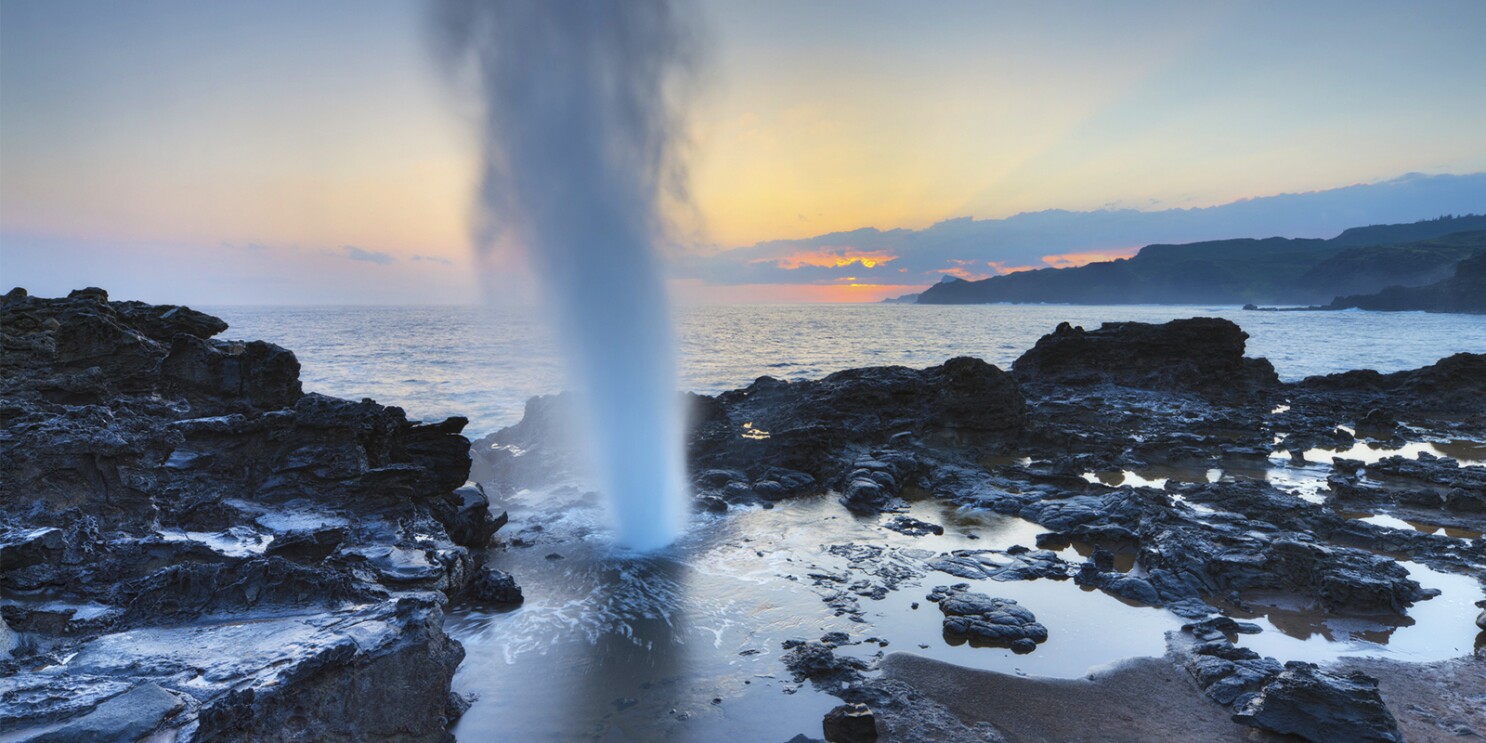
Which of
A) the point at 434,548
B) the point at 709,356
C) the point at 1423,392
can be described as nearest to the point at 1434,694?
the point at 434,548

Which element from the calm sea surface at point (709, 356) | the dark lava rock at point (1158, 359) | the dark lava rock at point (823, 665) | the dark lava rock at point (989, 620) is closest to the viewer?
the dark lava rock at point (823, 665)

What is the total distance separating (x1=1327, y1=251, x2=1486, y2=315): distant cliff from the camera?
101500 millimetres

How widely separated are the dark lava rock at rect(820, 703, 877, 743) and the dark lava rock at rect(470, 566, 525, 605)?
5749mm

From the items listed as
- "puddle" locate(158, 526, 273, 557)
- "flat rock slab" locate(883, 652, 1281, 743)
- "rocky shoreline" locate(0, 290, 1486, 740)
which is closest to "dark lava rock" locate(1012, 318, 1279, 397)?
"rocky shoreline" locate(0, 290, 1486, 740)

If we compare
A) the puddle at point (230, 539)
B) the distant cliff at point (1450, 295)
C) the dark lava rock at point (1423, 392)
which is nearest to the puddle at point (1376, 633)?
the puddle at point (230, 539)

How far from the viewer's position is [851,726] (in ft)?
23.7

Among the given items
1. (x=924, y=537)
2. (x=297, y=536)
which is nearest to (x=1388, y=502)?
(x=924, y=537)

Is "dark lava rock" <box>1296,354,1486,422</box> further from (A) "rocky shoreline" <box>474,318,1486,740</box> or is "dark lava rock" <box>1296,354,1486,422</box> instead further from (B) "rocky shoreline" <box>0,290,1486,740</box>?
(B) "rocky shoreline" <box>0,290,1486,740</box>

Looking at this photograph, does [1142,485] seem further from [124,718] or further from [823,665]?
[124,718]

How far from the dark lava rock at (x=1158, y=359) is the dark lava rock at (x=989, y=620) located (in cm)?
2426

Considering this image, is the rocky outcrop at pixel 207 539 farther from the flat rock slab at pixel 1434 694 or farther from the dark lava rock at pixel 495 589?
the flat rock slab at pixel 1434 694

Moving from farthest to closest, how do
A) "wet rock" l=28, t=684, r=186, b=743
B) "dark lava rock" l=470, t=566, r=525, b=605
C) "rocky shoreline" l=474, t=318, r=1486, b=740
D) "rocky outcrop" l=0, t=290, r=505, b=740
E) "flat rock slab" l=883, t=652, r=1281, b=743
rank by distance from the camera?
1. "dark lava rock" l=470, t=566, r=525, b=605
2. "rocky shoreline" l=474, t=318, r=1486, b=740
3. "flat rock slab" l=883, t=652, r=1281, b=743
4. "rocky outcrop" l=0, t=290, r=505, b=740
5. "wet rock" l=28, t=684, r=186, b=743

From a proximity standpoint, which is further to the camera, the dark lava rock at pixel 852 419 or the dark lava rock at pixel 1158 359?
the dark lava rock at pixel 1158 359

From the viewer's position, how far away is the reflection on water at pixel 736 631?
782cm
